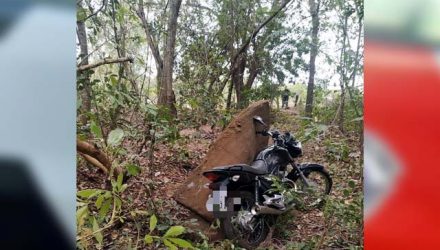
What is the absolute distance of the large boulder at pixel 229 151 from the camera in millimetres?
1766

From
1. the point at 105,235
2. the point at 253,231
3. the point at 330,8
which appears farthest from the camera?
the point at 330,8

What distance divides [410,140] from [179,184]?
1012 millimetres

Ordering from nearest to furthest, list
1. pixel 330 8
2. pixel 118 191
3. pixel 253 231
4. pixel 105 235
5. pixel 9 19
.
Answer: pixel 9 19 < pixel 118 191 < pixel 105 235 < pixel 253 231 < pixel 330 8

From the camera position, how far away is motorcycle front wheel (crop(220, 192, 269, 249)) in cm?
165

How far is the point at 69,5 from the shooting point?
3.98 ft

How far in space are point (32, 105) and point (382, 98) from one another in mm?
1084

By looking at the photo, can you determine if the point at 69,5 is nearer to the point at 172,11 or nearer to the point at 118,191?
the point at 118,191

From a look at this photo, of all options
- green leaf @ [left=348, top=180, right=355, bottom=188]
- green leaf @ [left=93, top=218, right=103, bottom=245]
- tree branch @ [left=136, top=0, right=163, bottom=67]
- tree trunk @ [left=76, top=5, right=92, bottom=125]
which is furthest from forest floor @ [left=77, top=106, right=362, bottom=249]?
tree branch @ [left=136, top=0, right=163, bottom=67]

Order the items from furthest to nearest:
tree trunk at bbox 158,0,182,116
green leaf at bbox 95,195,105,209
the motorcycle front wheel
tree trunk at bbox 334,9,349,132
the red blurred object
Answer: tree trunk at bbox 158,0,182,116
tree trunk at bbox 334,9,349,132
the motorcycle front wheel
green leaf at bbox 95,195,105,209
the red blurred object

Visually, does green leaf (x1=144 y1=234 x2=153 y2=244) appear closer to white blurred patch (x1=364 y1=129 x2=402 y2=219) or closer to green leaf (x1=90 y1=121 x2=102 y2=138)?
green leaf (x1=90 y1=121 x2=102 y2=138)

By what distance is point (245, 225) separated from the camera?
1.68 metres

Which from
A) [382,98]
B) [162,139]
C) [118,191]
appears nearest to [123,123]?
[162,139]

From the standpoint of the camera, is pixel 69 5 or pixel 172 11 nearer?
pixel 69 5

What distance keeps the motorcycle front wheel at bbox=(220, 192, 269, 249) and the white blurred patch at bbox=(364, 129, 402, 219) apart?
53 centimetres
